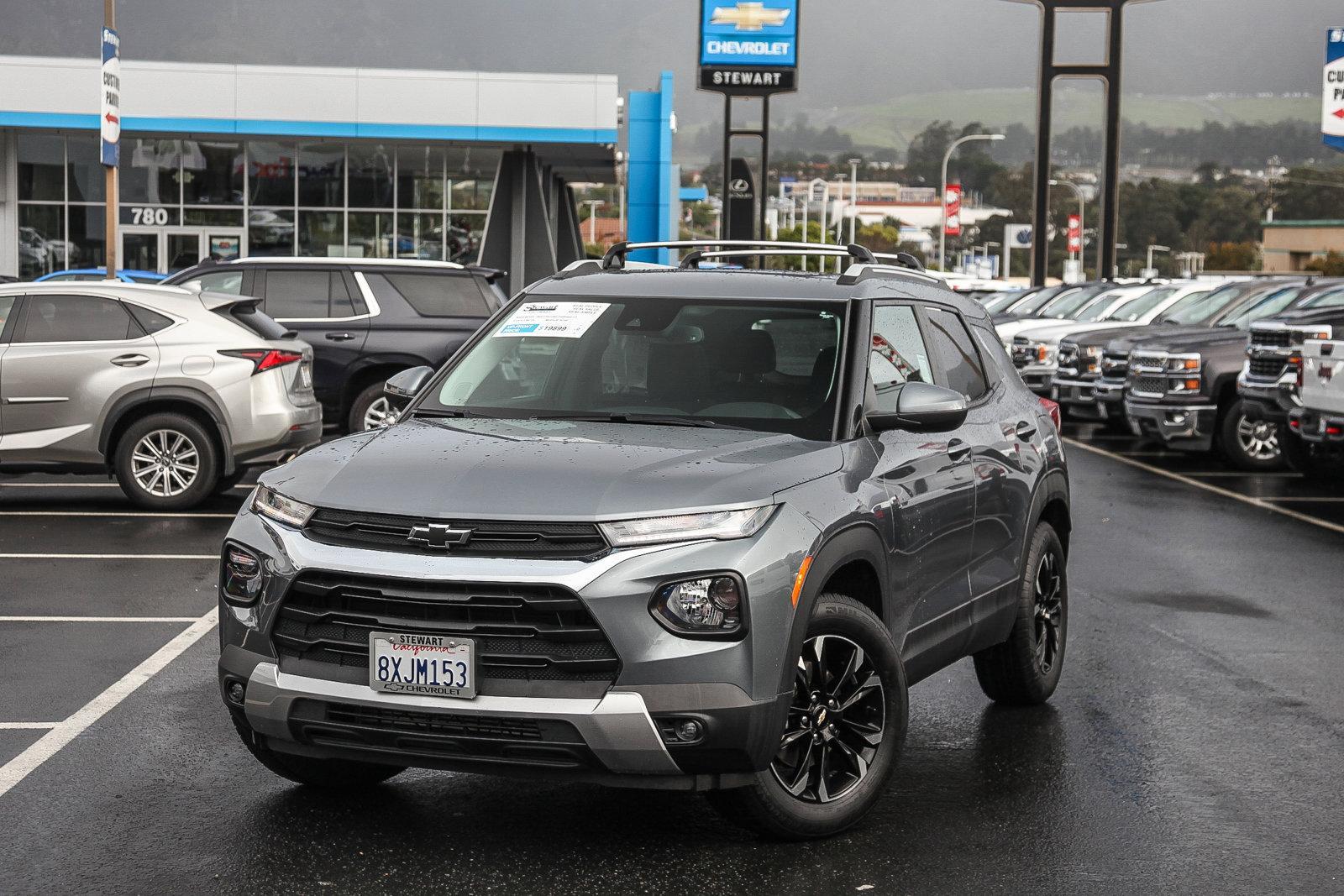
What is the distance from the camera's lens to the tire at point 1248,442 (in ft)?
59.8

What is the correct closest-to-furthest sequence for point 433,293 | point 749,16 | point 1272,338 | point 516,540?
point 516,540 < point 1272,338 < point 433,293 < point 749,16

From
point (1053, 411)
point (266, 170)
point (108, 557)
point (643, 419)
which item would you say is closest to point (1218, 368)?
point (1053, 411)

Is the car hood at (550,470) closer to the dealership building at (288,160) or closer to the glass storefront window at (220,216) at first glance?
the dealership building at (288,160)

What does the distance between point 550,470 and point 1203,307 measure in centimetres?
1812

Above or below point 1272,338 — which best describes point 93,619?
below

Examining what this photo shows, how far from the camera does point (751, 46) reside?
189 ft

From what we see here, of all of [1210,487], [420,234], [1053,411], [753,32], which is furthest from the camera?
[753,32]

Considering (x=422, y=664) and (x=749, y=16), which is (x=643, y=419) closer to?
(x=422, y=664)

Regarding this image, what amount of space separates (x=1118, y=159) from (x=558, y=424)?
37252 mm

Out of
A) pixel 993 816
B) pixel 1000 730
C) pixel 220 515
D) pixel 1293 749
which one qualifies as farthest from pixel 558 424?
pixel 220 515

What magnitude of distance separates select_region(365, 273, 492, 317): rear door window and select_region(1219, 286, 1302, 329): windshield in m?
8.61

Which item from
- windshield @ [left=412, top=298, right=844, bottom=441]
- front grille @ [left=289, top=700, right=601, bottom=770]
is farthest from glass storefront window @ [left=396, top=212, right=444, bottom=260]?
front grille @ [left=289, top=700, right=601, bottom=770]

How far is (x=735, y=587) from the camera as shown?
15.6ft

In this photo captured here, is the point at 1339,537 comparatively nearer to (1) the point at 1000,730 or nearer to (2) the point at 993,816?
(1) the point at 1000,730
